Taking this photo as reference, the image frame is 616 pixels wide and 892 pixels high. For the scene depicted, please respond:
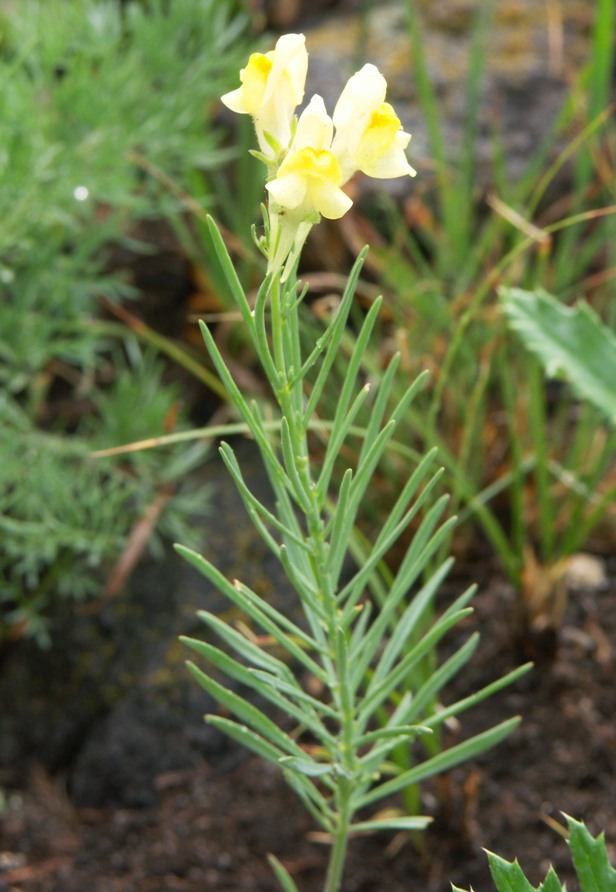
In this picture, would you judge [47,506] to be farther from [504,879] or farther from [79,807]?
[504,879]

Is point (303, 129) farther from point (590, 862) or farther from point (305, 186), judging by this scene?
point (590, 862)

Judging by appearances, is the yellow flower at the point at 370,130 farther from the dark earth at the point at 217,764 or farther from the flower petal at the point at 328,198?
the dark earth at the point at 217,764

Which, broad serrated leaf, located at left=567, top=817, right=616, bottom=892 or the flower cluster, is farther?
broad serrated leaf, located at left=567, top=817, right=616, bottom=892

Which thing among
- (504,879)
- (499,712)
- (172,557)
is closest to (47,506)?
(172,557)

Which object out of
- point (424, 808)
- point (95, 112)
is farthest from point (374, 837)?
point (95, 112)

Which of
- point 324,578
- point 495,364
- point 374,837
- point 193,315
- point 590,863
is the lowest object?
point 374,837

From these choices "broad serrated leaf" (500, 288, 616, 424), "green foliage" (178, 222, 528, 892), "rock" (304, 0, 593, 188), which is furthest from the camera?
"rock" (304, 0, 593, 188)

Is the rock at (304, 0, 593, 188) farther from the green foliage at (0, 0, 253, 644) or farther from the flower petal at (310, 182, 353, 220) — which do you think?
the flower petal at (310, 182, 353, 220)

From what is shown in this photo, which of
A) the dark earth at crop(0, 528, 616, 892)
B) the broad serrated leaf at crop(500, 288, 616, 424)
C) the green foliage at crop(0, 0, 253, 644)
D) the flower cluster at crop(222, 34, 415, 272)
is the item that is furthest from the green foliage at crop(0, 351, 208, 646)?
the flower cluster at crop(222, 34, 415, 272)
